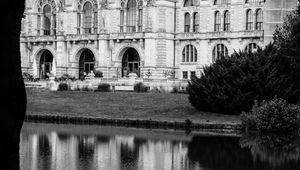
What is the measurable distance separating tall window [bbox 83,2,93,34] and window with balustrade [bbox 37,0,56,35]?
4698 millimetres

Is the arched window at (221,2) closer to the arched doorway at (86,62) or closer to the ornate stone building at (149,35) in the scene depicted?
the ornate stone building at (149,35)

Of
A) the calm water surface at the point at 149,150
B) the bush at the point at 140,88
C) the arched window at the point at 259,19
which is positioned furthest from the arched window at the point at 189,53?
the calm water surface at the point at 149,150

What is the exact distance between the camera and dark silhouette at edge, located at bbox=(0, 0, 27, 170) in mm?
8148

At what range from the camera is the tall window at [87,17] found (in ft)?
246

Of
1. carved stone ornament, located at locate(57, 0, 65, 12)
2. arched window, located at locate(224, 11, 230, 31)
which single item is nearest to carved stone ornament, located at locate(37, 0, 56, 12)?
carved stone ornament, located at locate(57, 0, 65, 12)

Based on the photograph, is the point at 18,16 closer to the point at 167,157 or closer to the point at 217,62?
the point at 167,157

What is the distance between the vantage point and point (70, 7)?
76.0 m

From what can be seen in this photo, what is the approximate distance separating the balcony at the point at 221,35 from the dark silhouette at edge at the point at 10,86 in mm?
57516

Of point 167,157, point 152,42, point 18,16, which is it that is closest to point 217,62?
point 167,157

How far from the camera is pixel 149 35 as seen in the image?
6881 cm

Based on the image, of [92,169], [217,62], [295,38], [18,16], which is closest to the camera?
[18,16]

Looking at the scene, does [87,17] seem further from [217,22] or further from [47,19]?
[217,22]

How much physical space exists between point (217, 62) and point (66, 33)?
38136 mm

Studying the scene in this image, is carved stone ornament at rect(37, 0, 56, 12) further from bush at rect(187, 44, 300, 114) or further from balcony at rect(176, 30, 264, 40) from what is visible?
bush at rect(187, 44, 300, 114)
